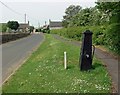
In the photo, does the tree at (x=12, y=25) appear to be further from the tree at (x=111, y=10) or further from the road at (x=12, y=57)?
the tree at (x=111, y=10)

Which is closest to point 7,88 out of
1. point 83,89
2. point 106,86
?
point 83,89

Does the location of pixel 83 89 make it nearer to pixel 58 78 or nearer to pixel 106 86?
pixel 106 86

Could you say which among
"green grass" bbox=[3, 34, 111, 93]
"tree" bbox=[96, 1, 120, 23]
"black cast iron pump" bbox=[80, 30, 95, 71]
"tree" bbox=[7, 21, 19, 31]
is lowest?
"tree" bbox=[7, 21, 19, 31]

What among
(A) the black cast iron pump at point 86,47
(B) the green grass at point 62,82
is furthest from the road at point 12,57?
(A) the black cast iron pump at point 86,47

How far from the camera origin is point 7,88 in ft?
33.7

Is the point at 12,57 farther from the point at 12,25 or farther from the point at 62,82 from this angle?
the point at 12,25

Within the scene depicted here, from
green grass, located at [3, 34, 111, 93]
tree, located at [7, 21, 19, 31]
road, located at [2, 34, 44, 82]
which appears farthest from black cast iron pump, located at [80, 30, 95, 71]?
tree, located at [7, 21, 19, 31]

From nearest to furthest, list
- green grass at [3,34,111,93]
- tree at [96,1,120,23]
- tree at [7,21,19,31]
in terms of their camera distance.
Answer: green grass at [3,34,111,93], tree at [96,1,120,23], tree at [7,21,19,31]

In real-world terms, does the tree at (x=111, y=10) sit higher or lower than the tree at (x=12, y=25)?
higher

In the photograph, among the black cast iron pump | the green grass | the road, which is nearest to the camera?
the green grass

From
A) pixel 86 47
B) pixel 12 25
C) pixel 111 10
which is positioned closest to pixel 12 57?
pixel 111 10

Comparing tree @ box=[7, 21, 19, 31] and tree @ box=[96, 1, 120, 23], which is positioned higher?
tree @ box=[96, 1, 120, 23]

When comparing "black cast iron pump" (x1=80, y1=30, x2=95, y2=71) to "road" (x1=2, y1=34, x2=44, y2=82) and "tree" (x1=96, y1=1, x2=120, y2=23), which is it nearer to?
"road" (x1=2, y1=34, x2=44, y2=82)

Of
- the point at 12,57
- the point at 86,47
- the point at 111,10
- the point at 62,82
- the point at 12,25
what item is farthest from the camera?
the point at 12,25
